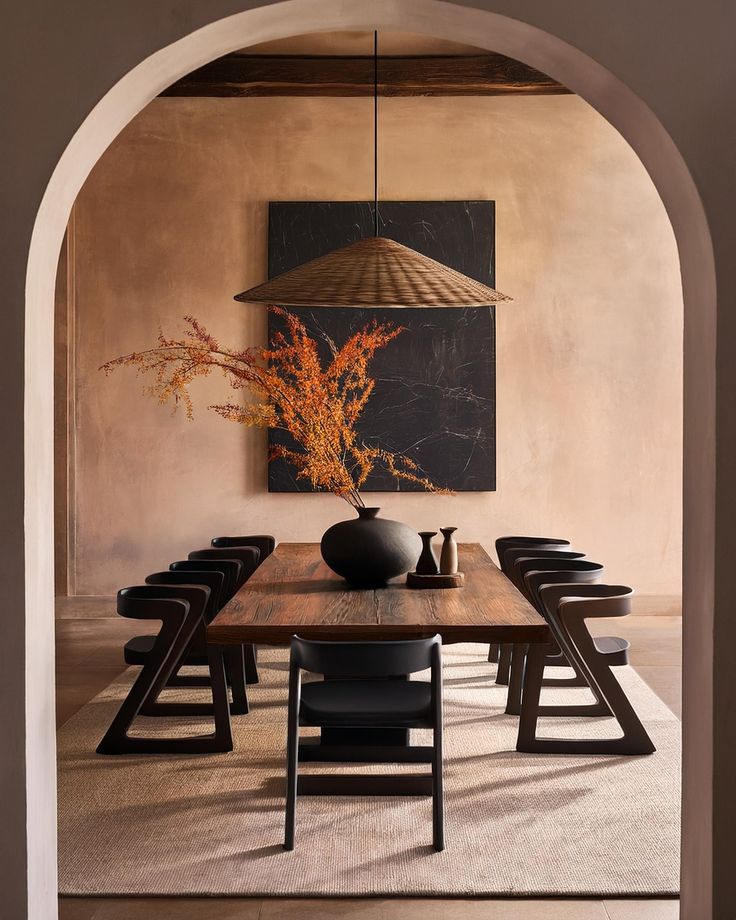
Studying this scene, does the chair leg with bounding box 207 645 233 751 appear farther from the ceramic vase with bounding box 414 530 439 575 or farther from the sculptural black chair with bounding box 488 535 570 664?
the sculptural black chair with bounding box 488 535 570 664

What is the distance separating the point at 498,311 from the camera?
7.93 metres

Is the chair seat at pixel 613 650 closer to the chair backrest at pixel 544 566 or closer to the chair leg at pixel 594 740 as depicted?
the chair leg at pixel 594 740

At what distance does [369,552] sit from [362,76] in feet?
14.7

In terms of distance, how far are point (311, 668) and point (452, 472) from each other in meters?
4.47

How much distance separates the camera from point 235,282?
7.93m

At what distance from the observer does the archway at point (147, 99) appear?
2518 mm

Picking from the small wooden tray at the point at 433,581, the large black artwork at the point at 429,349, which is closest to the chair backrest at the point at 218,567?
the small wooden tray at the point at 433,581

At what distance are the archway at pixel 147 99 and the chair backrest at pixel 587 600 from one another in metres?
1.92

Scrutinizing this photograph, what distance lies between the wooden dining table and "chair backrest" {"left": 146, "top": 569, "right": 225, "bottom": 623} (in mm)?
311

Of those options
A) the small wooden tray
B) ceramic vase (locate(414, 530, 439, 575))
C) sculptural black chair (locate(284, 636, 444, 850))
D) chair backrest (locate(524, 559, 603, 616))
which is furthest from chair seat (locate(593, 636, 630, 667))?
sculptural black chair (locate(284, 636, 444, 850))
